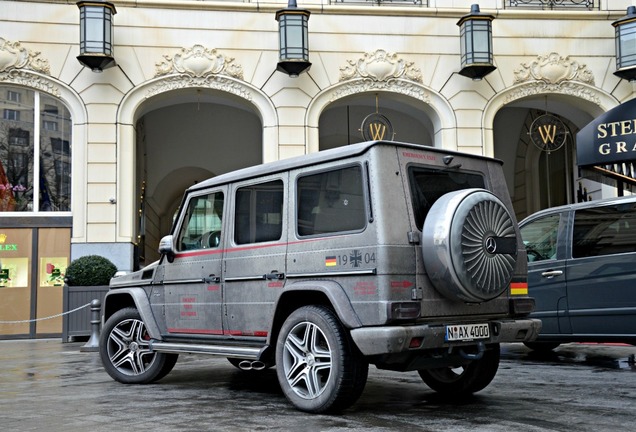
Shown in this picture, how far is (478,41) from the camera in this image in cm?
1608

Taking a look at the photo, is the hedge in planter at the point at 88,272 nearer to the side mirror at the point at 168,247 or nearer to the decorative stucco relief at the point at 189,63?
the decorative stucco relief at the point at 189,63

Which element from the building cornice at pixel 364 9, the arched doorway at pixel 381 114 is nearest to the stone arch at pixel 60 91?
the building cornice at pixel 364 9

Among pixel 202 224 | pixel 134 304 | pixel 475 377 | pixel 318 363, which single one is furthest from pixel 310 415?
pixel 134 304

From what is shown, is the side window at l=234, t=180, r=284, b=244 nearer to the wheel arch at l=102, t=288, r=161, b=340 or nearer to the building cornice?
the wheel arch at l=102, t=288, r=161, b=340

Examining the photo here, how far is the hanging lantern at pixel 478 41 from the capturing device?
16047mm

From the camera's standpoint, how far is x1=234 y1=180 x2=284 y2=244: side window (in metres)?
6.47

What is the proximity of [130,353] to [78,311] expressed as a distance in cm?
724

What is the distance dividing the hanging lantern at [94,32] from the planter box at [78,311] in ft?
15.1

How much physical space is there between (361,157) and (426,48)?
11516 mm

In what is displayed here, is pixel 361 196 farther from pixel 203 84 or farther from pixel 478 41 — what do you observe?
pixel 478 41

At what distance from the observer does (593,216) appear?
834cm

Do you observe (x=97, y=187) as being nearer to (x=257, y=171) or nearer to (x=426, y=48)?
(x=426, y=48)

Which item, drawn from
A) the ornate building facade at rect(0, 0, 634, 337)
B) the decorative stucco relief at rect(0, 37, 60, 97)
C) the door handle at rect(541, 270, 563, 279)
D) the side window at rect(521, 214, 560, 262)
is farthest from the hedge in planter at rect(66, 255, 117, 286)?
the door handle at rect(541, 270, 563, 279)

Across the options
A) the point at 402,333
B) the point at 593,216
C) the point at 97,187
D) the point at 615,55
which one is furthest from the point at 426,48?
the point at 402,333
